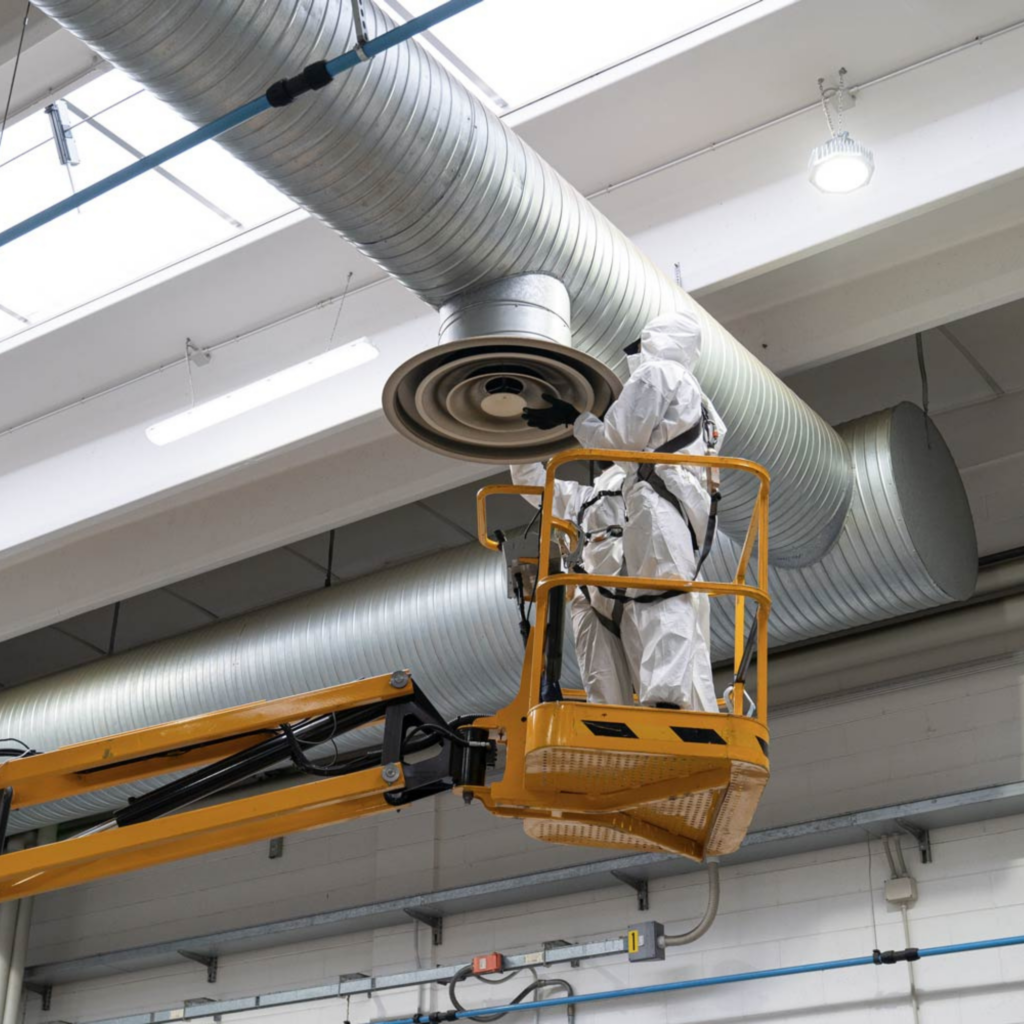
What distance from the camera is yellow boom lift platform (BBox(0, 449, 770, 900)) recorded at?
5871 millimetres

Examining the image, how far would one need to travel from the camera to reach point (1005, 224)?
8500 mm

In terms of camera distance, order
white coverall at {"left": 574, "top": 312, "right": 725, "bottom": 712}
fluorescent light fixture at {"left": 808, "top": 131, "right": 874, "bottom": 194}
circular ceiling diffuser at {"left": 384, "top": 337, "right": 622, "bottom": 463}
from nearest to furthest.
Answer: white coverall at {"left": 574, "top": 312, "right": 725, "bottom": 712}
circular ceiling diffuser at {"left": 384, "top": 337, "right": 622, "bottom": 463}
fluorescent light fixture at {"left": 808, "top": 131, "right": 874, "bottom": 194}

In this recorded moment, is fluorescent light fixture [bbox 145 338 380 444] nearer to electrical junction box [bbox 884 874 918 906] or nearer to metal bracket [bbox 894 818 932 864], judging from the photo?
metal bracket [bbox 894 818 932 864]

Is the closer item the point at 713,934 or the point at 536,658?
the point at 536,658

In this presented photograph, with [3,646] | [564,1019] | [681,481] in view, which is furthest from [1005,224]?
[3,646]

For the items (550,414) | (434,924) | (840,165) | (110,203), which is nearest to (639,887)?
(434,924)

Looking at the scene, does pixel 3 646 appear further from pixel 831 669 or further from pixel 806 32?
pixel 806 32

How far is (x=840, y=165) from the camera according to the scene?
25.9 ft

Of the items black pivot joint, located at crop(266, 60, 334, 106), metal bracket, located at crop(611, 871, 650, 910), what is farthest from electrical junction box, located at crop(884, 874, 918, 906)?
black pivot joint, located at crop(266, 60, 334, 106)

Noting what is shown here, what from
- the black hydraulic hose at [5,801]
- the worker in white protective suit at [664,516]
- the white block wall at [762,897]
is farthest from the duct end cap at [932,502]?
the black hydraulic hose at [5,801]

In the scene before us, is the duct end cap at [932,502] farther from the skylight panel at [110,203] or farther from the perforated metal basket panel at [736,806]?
the skylight panel at [110,203]

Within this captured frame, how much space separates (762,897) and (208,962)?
19.9 feet

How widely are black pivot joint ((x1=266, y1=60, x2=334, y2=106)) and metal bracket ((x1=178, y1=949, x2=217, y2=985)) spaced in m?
10.7

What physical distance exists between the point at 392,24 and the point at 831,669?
746cm
